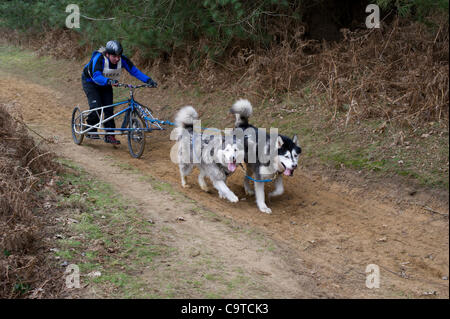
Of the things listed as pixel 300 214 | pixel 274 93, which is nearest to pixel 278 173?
pixel 300 214

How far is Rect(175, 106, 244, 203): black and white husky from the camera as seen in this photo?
7168mm

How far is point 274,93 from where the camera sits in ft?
36.4

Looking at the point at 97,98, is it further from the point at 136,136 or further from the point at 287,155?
the point at 287,155

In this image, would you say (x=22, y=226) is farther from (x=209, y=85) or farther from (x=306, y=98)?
(x=209, y=85)

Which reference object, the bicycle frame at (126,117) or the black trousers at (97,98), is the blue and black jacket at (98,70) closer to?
the black trousers at (97,98)

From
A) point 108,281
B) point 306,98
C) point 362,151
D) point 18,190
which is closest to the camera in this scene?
point 108,281

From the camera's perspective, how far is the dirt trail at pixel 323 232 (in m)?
5.11

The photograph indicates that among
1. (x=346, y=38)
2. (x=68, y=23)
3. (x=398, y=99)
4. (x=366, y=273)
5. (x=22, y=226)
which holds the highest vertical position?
(x=68, y=23)

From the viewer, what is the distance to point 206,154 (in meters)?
7.60

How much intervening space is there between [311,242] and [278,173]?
1674mm

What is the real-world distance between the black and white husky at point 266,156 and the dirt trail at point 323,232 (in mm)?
372

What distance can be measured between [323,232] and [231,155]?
190cm
